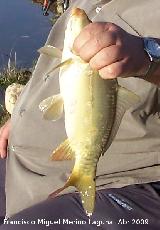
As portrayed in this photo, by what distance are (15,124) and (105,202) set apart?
73cm

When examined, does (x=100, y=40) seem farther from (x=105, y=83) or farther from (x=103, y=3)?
(x=103, y=3)

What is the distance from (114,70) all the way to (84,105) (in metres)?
0.15

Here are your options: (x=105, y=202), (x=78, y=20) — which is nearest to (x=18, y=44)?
(x=105, y=202)

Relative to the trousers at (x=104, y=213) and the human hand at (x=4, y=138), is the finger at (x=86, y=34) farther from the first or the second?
the human hand at (x=4, y=138)

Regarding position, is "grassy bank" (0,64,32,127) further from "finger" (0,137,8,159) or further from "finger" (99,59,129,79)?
"finger" (99,59,129,79)

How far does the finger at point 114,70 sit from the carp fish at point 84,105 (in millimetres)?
30

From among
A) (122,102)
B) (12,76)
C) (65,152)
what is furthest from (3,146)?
(12,76)

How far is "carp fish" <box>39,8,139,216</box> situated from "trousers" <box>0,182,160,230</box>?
496mm

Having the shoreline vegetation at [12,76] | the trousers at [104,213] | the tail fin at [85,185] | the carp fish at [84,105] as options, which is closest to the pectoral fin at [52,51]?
the carp fish at [84,105]

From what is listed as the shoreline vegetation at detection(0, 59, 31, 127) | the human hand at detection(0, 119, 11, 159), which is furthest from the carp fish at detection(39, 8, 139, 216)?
the shoreline vegetation at detection(0, 59, 31, 127)

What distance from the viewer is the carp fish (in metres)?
2.02

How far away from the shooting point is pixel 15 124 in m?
3.21

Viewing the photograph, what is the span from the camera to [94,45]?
195 cm

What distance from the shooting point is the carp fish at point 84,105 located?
6.61 ft
